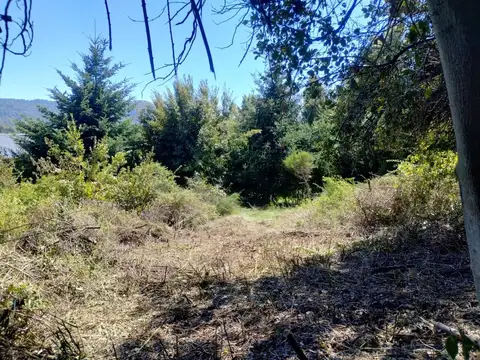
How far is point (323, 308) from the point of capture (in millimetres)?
2439

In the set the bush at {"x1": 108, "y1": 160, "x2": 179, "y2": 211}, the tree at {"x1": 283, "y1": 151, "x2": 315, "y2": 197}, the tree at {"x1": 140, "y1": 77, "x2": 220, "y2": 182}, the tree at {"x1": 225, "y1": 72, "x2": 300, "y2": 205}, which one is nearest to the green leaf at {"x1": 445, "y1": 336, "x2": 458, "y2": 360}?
the bush at {"x1": 108, "y1": 160, "x2": 179, "y2": 211}

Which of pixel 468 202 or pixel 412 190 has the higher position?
pixel 468 202

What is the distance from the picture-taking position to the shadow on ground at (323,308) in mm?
1981

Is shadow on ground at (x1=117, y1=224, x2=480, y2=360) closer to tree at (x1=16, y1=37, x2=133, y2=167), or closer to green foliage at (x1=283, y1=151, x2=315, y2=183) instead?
green foliage at (x1=283, y1=151, x2=315, y2=183)

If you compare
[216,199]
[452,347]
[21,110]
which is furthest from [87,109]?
[452,347]

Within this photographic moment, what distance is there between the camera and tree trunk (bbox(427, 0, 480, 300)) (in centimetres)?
70

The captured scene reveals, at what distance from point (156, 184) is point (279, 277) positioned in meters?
5.21

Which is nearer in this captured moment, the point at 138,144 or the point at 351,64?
the point at 351,64

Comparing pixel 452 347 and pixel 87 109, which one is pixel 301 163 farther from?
pixel 452 347

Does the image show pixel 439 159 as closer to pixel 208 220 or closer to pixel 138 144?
pixel 208 220

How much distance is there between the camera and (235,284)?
10.5 feet

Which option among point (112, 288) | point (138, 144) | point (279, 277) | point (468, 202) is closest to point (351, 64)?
point (279, 277)

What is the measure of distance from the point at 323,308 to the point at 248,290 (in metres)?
0.75

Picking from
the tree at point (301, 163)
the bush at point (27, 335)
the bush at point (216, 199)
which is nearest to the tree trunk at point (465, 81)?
the bush at point (27, 335)
